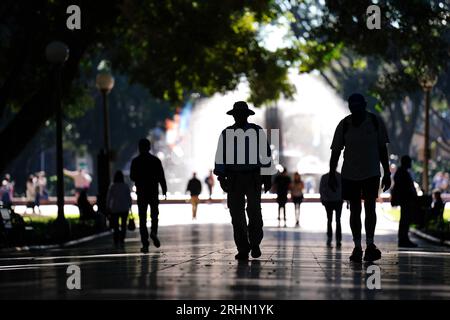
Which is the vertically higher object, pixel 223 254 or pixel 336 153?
pixel 336 153

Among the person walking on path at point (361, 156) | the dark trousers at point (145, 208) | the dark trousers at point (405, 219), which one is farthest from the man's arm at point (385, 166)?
the dark trousers at point (405, 219)

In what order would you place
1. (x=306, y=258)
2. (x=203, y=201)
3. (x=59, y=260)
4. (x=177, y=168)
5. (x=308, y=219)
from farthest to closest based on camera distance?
(x=177, y=168)
(x=203, y=201)
(x=308, y=219)
(x=59, y=260)
(x=306, y=258)

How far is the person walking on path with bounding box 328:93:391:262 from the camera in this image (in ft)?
49.8

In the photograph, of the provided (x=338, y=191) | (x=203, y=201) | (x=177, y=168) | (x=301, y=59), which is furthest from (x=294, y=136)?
(x=338, y=191)

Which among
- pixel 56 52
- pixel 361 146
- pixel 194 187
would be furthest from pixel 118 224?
pixel 194 187

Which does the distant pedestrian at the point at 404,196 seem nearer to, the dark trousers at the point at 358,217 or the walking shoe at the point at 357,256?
the walking shoe at the point at 357,256

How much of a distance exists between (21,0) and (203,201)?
3209 cm

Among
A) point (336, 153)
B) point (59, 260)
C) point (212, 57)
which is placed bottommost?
point (59, 260)

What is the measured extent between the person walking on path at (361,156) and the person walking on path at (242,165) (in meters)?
0.87

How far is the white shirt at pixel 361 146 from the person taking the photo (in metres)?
15.2

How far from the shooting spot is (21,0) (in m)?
33.3

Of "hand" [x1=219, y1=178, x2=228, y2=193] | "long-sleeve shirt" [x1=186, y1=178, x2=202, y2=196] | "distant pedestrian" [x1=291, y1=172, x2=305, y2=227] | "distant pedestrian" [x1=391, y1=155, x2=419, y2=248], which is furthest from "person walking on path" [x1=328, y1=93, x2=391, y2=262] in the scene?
"long-sleeve shirt" [x1=186, y1=178, x2=202, y2=196]

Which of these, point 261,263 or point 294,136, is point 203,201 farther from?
point 294,136

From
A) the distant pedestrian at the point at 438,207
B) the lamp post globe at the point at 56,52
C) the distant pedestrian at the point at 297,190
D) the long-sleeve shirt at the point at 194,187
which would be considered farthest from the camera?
the long-sleeve shirt at the point at 194,187
